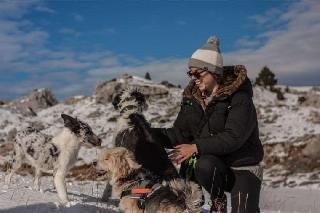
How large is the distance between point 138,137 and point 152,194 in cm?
215

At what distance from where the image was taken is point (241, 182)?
5594mm

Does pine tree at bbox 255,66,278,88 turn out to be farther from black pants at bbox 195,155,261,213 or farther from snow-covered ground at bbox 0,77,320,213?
black pants at bbox 195,155,261,213

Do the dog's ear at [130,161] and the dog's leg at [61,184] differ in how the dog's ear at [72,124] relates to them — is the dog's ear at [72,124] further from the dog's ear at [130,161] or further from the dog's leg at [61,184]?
the dog's ear at [130,161]

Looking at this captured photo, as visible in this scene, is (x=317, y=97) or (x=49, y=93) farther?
(x=49, y=93)

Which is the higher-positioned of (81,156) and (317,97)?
(317,97)

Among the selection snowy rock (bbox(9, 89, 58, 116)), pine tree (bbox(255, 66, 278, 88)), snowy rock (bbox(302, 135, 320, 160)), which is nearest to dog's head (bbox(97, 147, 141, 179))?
snowy rock (bbox(302, 135, 320, 160))

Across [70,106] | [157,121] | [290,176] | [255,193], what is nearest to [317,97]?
A: [157,121]

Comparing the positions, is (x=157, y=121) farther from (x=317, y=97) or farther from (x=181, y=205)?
(x=181, y=205)

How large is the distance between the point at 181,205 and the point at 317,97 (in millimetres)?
27959

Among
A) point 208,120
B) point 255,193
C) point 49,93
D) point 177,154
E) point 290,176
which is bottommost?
point 290,176

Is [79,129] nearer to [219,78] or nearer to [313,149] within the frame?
[219,78]

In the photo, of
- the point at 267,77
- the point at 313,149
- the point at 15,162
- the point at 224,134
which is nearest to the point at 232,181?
the point at 224,134

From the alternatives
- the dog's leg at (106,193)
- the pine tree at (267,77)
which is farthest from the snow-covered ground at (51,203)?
the pine tree at (267,77)

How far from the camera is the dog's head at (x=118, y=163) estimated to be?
525 cm
